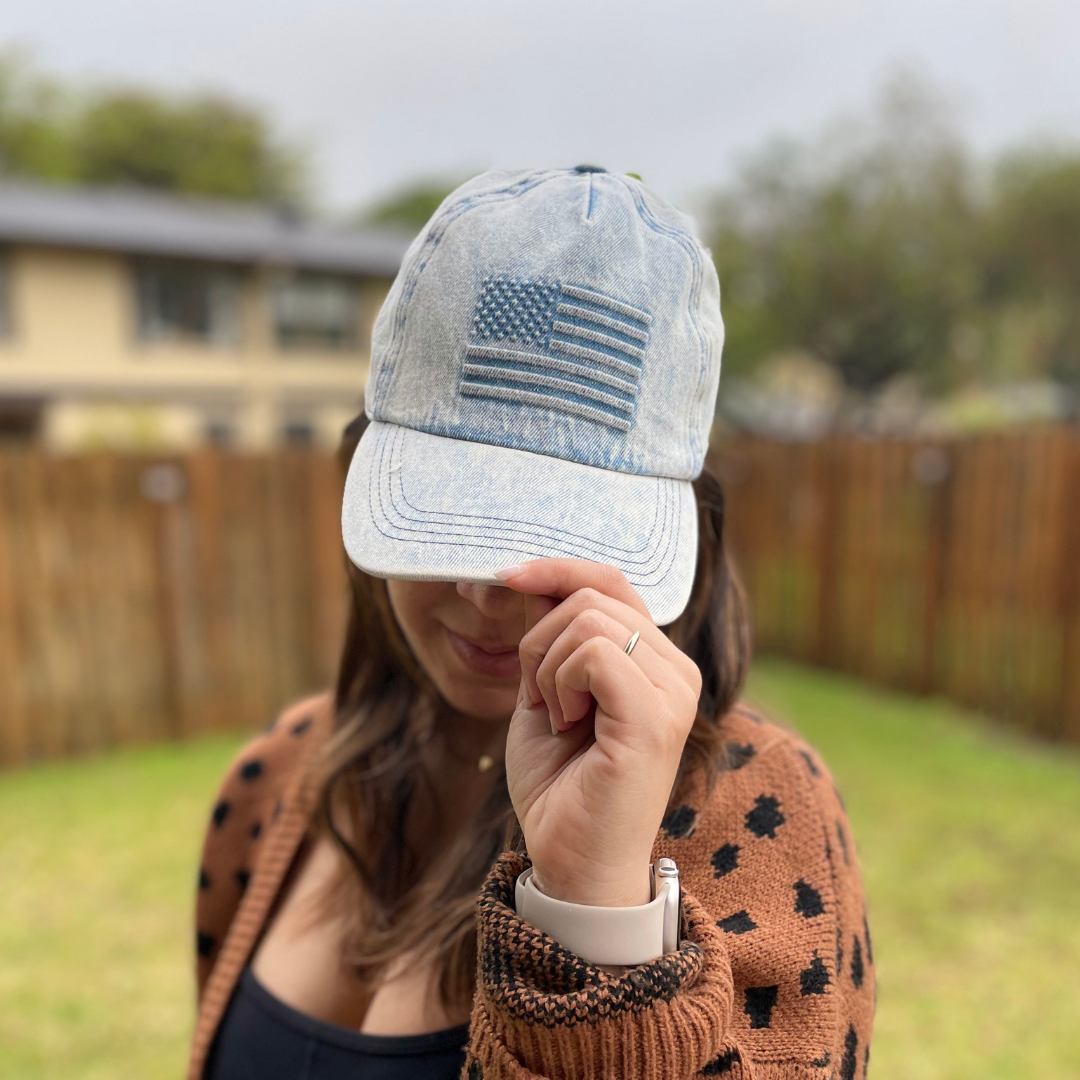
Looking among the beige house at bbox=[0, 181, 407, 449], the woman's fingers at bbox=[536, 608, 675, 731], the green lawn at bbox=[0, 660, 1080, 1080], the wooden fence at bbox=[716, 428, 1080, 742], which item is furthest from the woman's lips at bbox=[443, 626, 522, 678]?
the beige house at bbox=[0, 181, 407, 449]

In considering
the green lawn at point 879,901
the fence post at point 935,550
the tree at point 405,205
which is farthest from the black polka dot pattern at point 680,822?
the tree at point 405,205

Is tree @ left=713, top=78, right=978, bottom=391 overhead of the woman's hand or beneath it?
overhead

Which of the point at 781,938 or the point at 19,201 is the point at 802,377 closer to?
the point at 19,201

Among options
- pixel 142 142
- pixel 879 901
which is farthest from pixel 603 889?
pixel 142 142

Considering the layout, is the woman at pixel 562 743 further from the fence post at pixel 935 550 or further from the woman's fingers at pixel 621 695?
the fence post at pixel 935 550

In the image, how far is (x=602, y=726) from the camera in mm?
890

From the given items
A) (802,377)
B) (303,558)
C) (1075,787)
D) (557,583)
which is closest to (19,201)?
(303,558)

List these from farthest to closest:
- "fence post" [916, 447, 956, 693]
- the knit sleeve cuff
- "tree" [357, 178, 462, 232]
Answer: "tree" [357, 178, 462, 232]
"fence post" [916, 447, 956, 693]
the knit sleeve cuff

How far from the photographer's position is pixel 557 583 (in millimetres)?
949

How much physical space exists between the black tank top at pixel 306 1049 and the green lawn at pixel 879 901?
2350mm

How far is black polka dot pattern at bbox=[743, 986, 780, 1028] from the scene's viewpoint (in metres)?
1.02

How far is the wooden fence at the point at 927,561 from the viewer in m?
6.25

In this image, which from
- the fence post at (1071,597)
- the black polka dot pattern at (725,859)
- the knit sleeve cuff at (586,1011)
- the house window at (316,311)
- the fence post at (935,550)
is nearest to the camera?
the knit sleeve cuff at (586,1011)

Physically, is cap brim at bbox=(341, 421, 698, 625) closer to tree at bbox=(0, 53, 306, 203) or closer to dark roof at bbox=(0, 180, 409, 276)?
dark roof at bbox=(0, 180, 409, 276)
